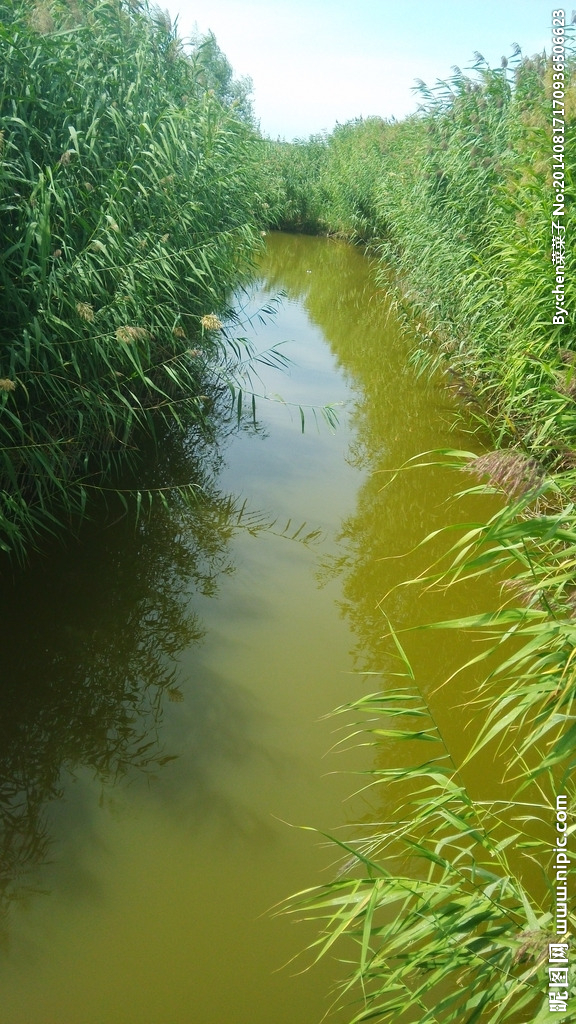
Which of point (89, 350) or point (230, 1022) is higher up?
point (89, 350)

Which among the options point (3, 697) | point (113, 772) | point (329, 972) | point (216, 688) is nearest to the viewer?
point (329, 972)

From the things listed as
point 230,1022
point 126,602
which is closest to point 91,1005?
point 230,1022

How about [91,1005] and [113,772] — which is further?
[113,772]

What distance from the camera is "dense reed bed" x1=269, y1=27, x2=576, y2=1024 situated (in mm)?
1476

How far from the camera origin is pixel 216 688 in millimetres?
2889

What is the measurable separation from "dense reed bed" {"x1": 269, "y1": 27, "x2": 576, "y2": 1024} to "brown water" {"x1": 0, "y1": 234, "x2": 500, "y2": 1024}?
166 mm

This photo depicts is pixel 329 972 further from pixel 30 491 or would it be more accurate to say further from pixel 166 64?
pixel 166 64

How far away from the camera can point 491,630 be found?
2861mm

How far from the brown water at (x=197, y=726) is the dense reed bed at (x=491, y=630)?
166mm

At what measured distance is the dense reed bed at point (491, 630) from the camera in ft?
4.84

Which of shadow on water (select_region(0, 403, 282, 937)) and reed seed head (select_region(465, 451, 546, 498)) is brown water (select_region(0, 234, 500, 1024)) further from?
reed seed head (select_region(465, 451, 546, 498))

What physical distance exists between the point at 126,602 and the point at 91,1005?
68.6 inches

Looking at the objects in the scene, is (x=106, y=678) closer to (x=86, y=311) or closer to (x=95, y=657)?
(x=95, y=657)

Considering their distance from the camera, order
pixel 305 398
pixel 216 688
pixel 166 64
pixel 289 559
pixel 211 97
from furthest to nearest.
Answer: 1. pixel 305 398
2. pixel 211 97
3. pixel 166 64
4. pixel 289 559
5. pixel 216 688
